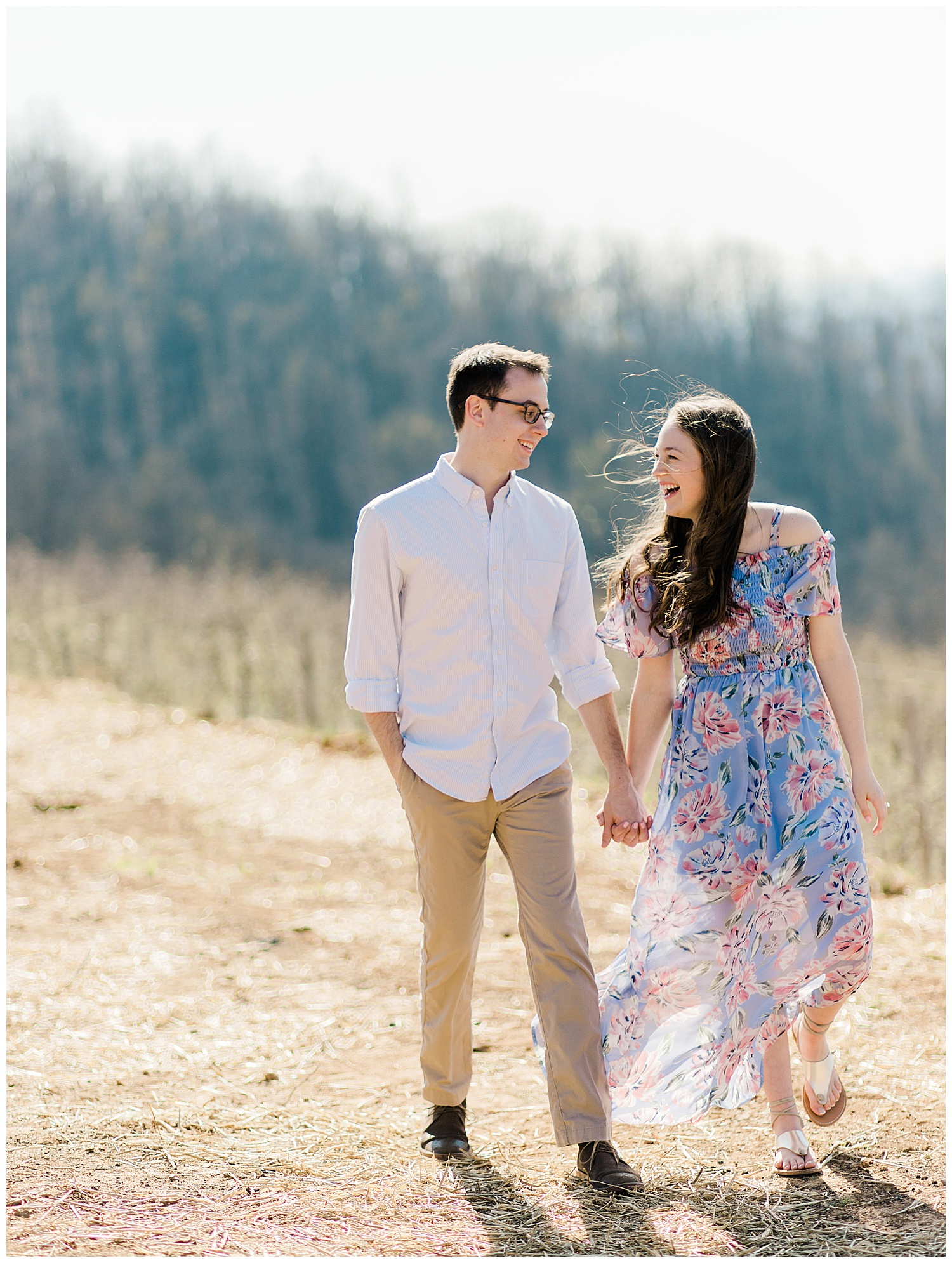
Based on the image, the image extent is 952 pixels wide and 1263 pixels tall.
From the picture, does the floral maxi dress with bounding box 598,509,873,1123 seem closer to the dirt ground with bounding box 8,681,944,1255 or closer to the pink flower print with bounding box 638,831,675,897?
the pink flower print with bounding box 638,831,675,897

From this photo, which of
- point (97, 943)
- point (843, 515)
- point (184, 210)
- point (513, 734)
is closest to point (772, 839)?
point (513, 734)

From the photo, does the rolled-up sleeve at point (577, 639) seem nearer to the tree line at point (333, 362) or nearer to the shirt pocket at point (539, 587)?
the shirt pocket at point (539, 587)

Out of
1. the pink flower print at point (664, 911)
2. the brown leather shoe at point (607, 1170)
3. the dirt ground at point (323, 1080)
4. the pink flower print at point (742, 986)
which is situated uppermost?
the pink flower print at point (664, 911)

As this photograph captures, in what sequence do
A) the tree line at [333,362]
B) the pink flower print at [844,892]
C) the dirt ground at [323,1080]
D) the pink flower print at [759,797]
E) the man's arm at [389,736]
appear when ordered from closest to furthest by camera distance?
the dirt ground at [323,1080] → the pink flower print at [844,892] → the pink flower print at [759,797] → the man's arm at [389,736] → the tree line at [333,362]

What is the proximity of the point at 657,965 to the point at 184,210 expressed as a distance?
48.6m

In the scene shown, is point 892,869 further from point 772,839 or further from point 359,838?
point 772,839

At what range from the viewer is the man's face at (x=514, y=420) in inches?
125

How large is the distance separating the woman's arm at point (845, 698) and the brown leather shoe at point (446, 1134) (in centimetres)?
140

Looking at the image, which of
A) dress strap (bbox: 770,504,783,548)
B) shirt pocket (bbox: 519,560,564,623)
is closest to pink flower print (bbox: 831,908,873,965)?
dress strap (bbox: 770,504,783,548)

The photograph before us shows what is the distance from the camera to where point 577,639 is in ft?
10.8

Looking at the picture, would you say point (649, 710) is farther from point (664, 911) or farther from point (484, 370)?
point (484, 370)

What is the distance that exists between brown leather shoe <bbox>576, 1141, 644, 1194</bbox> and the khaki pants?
4 cm

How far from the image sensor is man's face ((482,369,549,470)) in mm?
3166

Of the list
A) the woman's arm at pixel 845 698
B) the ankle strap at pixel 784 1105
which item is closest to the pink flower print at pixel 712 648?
the woman's arm at pixel 845 698
